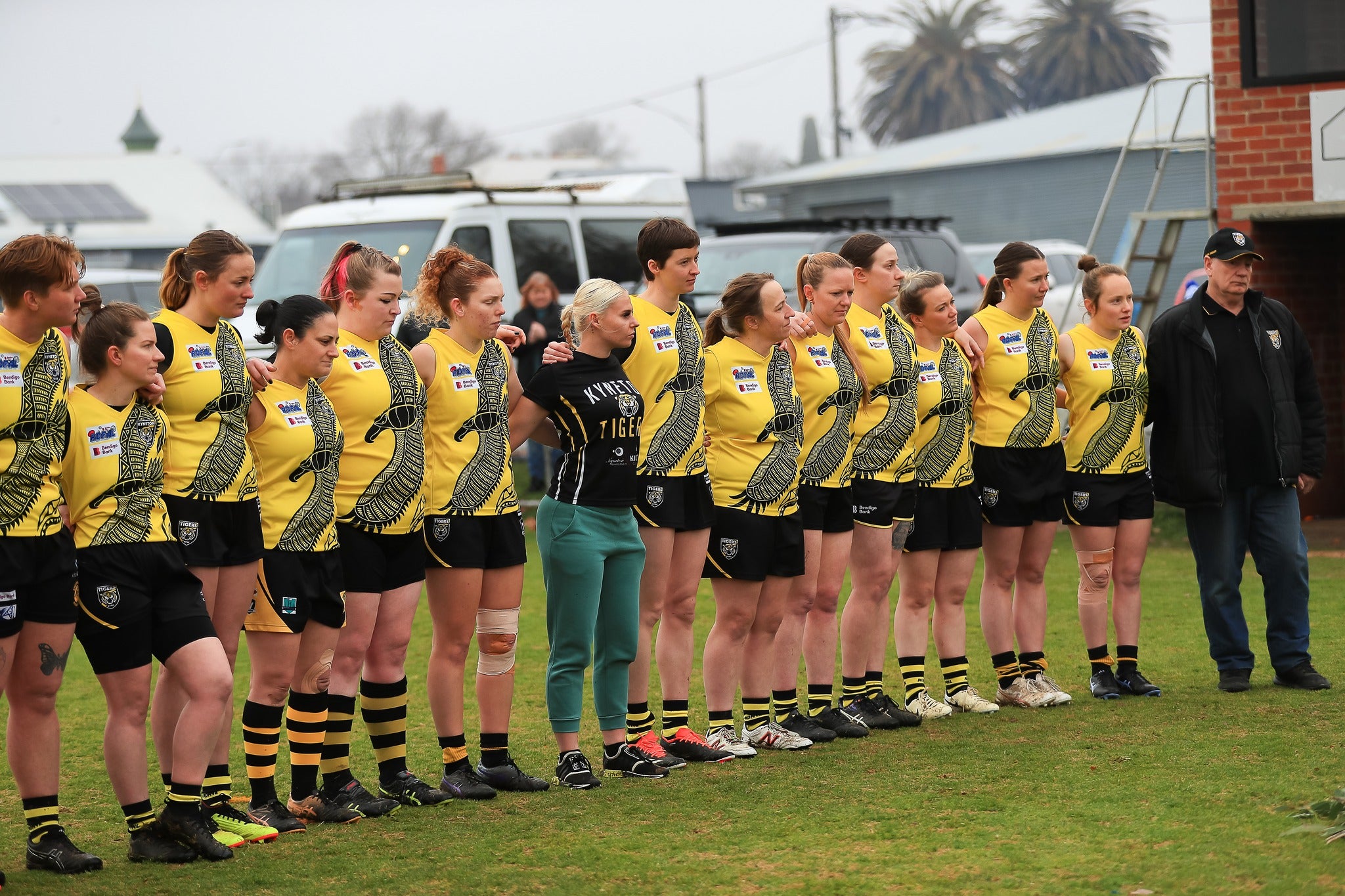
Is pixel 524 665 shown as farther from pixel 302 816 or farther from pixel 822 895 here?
pixel 822 895

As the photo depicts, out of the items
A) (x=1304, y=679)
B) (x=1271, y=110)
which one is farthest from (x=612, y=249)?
(x=1304, y=679)

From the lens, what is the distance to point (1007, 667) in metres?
7.77

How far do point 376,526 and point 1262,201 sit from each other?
8434mm

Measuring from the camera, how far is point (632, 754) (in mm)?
6438

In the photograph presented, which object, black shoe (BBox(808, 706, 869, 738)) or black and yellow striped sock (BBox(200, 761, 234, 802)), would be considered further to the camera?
black shoe (BBox(808, 706, 869, 738))

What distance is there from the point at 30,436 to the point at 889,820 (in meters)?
3.14

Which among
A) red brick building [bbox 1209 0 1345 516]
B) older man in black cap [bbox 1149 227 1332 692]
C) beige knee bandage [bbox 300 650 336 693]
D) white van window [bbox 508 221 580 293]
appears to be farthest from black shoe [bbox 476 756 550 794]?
white van window [bbox 508 221 580 293]

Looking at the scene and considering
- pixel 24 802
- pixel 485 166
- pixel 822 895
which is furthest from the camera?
pixel 485 166

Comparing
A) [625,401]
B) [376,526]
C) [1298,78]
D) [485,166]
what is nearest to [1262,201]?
[1298,78]

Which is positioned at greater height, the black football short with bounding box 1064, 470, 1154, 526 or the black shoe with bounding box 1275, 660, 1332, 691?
the black football short with bounding box 1064, 470, 1154, 526

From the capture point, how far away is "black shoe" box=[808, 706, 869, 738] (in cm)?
711

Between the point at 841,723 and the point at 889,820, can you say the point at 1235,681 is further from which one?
the point at 889,820

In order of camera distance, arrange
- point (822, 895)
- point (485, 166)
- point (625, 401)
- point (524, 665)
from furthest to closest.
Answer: point (485, 166)
point (524, 665)
point (625, 401)
point (822, 895)

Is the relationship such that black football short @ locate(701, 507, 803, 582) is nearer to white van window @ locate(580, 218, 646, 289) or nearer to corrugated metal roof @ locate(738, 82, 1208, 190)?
white van window @ locate(580, 218, 646, 289)
